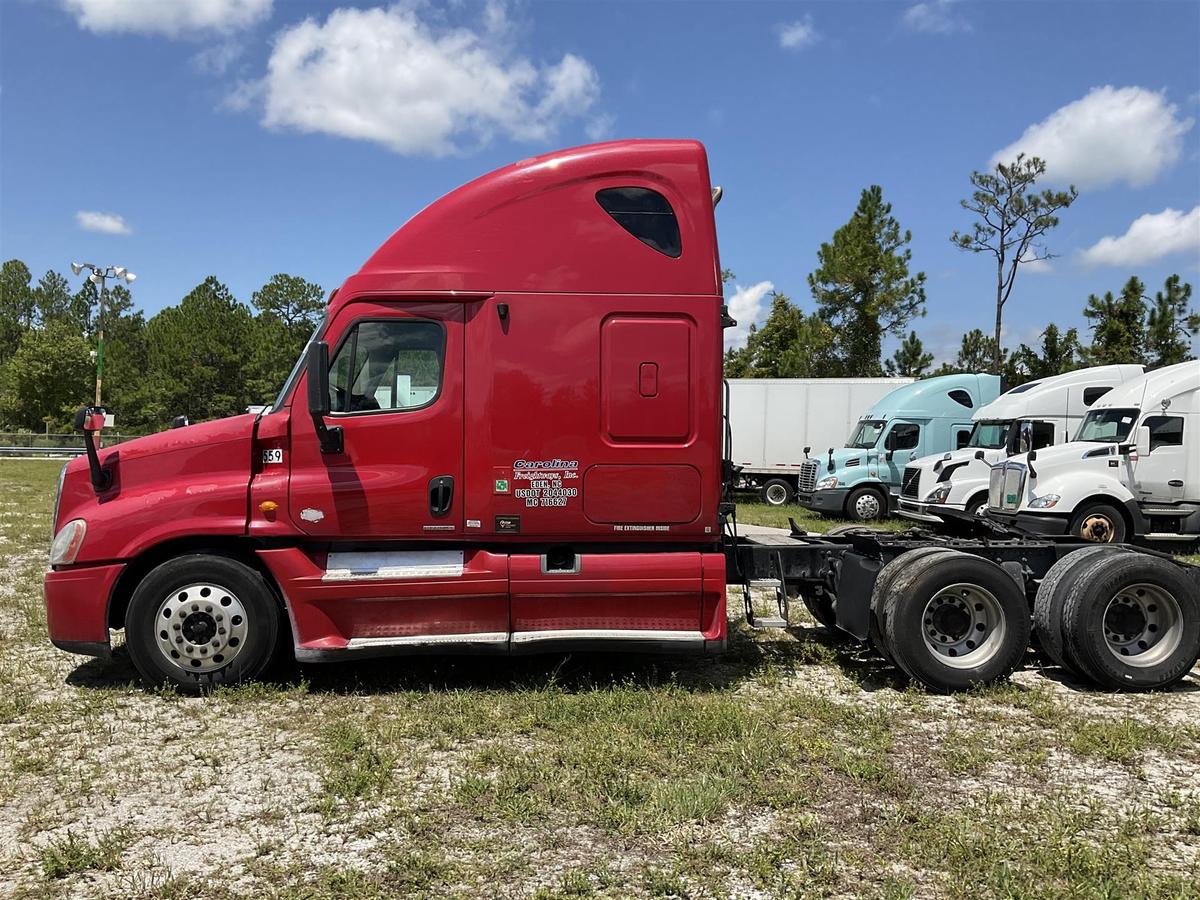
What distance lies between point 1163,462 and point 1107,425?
1.05 meters

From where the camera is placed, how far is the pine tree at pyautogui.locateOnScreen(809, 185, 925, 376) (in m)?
32.8

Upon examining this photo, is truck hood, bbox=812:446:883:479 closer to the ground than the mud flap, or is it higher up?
higher up

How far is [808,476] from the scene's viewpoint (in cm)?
2036

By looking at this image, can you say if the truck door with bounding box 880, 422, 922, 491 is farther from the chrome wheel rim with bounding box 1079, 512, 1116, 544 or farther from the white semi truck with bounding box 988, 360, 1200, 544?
the chrome wheel rim with bounding box 1079, 512, 1116, 544

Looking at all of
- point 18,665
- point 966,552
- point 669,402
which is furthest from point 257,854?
point 966,552

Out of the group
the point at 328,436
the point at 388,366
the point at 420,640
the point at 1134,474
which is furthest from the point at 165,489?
the point at 1134,474

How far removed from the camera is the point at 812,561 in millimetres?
6703

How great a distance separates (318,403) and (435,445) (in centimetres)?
79

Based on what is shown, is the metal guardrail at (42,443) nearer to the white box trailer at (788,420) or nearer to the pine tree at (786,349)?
the pine tree at (786,349)

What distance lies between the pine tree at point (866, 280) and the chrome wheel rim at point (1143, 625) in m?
28.1

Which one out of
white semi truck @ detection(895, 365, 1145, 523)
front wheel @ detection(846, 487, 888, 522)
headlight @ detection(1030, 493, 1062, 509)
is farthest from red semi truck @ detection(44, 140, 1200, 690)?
front wheel @ detection(846, 487, 888, 522)

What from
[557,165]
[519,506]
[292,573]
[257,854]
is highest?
[557,165]

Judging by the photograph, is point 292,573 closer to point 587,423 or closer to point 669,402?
point 587,423

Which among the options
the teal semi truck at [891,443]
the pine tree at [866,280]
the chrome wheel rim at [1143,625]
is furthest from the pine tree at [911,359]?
the chrome wheel rim at [1143,625]
